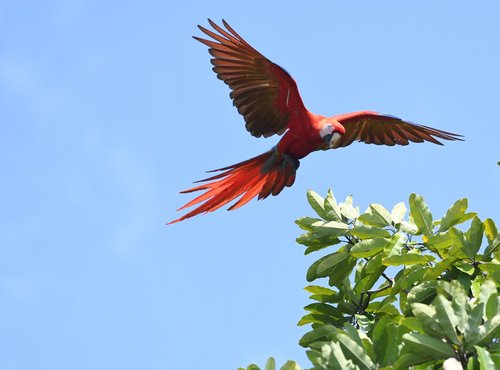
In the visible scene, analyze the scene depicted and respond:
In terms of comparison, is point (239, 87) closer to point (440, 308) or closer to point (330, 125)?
point (330, 125)

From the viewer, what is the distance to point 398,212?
4.33 meters

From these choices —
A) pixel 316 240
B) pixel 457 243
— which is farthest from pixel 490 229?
pixel 316 240

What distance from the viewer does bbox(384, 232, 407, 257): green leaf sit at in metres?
4.07

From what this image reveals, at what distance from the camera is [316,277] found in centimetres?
435

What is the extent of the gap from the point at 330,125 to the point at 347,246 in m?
0.96

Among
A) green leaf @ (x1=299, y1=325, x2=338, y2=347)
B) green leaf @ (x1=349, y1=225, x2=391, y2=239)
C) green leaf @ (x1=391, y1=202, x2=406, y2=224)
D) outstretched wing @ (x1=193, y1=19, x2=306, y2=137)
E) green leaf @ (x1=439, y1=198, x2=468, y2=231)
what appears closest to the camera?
green leaf @ (x1=299, y1=325, x2=338, y2=347)

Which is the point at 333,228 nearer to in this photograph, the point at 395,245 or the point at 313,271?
the point at 313,271

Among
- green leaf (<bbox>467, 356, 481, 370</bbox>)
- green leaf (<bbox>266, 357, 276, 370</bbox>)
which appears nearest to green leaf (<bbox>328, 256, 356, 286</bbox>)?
green leaf (<bbox>266, 357, 276, 370</bbox>)

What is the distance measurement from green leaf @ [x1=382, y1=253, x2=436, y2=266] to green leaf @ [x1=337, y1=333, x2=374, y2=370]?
70 cm

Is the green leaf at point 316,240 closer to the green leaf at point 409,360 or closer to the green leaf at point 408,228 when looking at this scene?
the green leaf at point 408,228

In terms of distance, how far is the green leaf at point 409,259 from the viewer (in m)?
3.95

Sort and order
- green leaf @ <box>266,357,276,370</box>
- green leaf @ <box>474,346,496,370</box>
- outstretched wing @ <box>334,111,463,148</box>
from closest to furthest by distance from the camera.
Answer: green leaf @ <box>474,346,496,370</box> < green leaf @ <box>266,357,276,370</box> < outstretched wing @ <box>334,111,463,148</box>

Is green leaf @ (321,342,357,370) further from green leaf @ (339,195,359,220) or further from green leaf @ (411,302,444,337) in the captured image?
green leaf @ (339,195,359,220)

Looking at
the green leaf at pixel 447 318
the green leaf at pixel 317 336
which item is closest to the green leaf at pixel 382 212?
the green leaf at pixel 317 336
